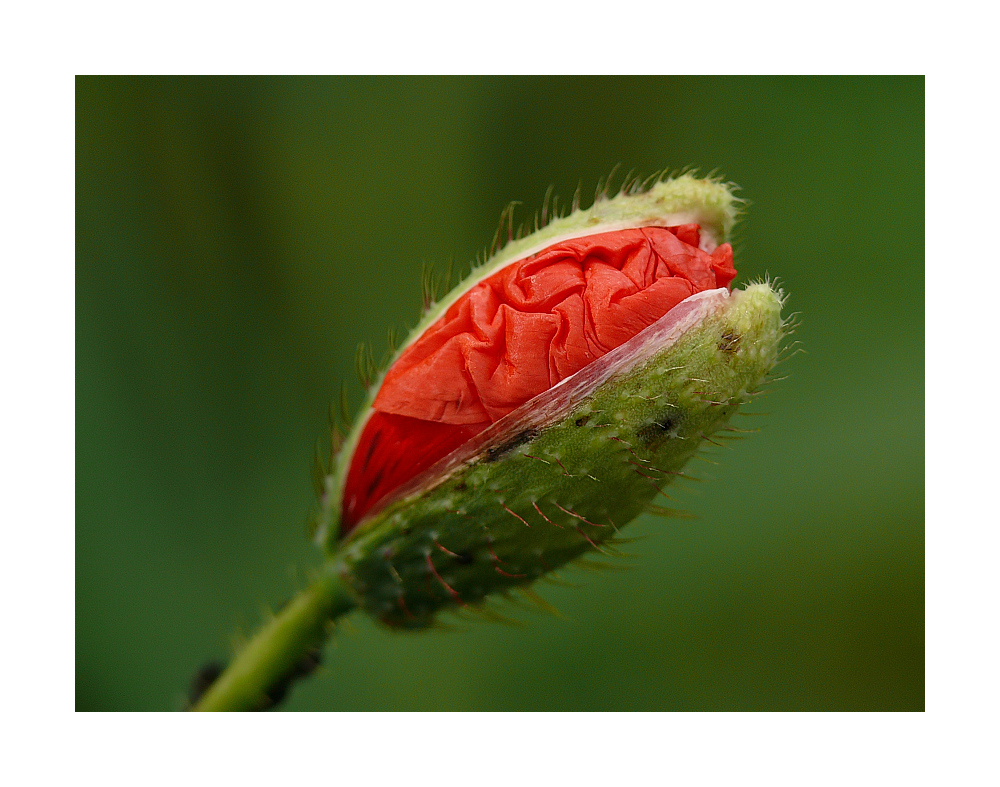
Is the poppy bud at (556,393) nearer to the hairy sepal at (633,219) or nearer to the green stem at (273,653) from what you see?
the hairy sepal at (633,219)

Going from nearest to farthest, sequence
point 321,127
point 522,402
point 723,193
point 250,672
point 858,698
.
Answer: point 522,402 → point 723,193 → point 250,672 → point 858,698 → point 321,127

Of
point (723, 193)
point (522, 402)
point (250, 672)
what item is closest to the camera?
point (522, 402)

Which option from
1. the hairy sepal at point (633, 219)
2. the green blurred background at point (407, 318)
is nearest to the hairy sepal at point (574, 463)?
the hairy sepal at point (633, 219)

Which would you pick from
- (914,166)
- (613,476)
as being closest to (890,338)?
Result: (914,166)

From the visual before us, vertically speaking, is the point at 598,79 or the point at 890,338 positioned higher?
the point at 598,79

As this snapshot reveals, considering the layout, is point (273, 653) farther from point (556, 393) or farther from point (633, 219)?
point (633, 219)

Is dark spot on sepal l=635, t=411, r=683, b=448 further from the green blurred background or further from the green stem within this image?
the green blurred background

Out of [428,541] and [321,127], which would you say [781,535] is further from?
[321,127]

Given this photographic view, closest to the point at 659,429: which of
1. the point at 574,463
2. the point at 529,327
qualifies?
the point at 574,463
